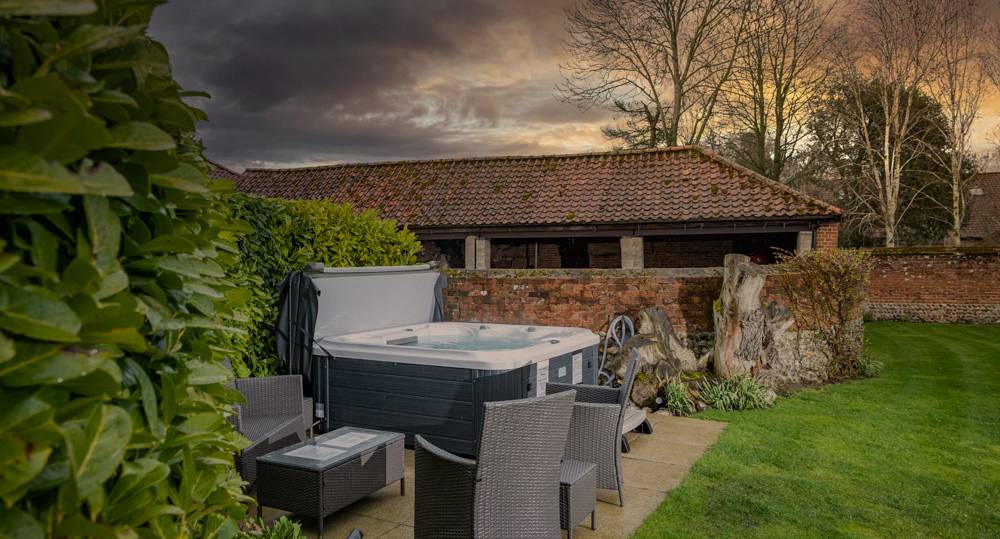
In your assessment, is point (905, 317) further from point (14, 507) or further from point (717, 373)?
point (14, 507)

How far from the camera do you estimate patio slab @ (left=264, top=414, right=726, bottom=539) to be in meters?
4.04

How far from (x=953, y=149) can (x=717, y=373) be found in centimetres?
1605

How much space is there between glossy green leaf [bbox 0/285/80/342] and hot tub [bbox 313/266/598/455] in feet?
14.8

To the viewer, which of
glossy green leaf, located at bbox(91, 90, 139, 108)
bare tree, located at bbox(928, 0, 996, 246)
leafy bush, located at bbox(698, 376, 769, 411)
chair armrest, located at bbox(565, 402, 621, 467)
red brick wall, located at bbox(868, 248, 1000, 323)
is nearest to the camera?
glossy green leaf, located at bbox(91, 90, 139, 108)

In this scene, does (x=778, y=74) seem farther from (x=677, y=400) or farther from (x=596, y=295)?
(x=677, y=400)

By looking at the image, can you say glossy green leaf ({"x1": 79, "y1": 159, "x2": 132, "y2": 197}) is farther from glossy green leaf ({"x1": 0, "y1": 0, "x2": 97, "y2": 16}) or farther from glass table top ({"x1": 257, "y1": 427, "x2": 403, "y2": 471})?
glass table top ({"x1": 257, "y1": 427, "x2": 403, "y2": 471})

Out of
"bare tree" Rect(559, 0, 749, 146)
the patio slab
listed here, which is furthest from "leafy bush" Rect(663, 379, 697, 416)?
"bare tree" Rect(559, 0, 749, 146)

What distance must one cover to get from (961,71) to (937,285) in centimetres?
672

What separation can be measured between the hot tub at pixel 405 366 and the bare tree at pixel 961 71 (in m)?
17.4

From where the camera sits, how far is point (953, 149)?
19.0 m

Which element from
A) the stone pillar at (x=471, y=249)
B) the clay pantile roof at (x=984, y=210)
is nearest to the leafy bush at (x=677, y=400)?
the stone pillar at (x=471, y=249)

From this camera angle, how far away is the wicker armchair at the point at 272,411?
4.70 meters

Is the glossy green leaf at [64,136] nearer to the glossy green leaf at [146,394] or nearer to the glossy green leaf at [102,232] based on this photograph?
the glossy green leaf at [102,232]

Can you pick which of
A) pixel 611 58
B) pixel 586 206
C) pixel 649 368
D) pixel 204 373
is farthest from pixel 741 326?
pixel 611 58
